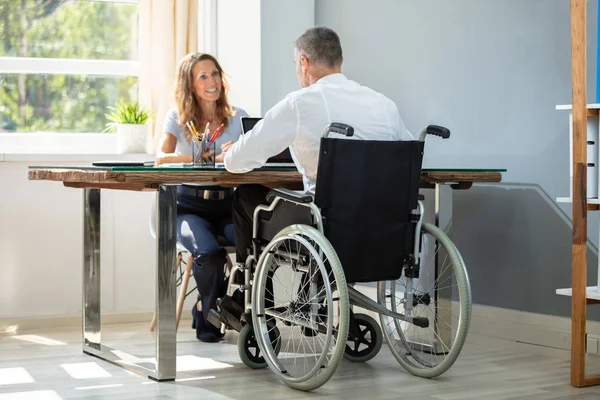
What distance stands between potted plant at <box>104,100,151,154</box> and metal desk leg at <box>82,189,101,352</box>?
1.13 metres

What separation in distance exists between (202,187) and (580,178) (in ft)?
4.65

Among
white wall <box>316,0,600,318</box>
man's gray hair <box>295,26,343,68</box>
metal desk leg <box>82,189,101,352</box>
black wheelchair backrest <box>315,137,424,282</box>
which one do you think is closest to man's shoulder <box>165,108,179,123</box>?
metal desk leg <box>82,189,101,352</box>

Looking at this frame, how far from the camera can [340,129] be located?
2918mm

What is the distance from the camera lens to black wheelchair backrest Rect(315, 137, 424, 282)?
300 cm

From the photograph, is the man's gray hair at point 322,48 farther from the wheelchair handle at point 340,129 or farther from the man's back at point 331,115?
the wheelchair handle at point 340,129

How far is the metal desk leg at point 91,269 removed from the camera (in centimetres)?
376

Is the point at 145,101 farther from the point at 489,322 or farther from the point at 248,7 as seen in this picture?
the point at 489,322

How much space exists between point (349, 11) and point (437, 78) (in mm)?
762

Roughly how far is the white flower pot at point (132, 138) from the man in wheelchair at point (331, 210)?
5.37 feet

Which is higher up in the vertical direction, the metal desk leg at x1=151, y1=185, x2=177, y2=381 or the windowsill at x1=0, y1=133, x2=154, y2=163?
the windowsill at x1=0, y1=133, x2=154, y2=163

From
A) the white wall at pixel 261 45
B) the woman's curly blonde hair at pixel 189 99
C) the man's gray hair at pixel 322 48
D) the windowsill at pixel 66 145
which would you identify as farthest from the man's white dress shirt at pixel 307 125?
the windowsill at pixel 66 145

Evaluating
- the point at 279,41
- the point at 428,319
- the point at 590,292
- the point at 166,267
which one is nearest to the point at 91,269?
the point at 166,267

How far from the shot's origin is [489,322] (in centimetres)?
404

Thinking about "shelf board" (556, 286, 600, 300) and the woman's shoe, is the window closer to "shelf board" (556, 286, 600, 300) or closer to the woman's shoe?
the woman's shoe
